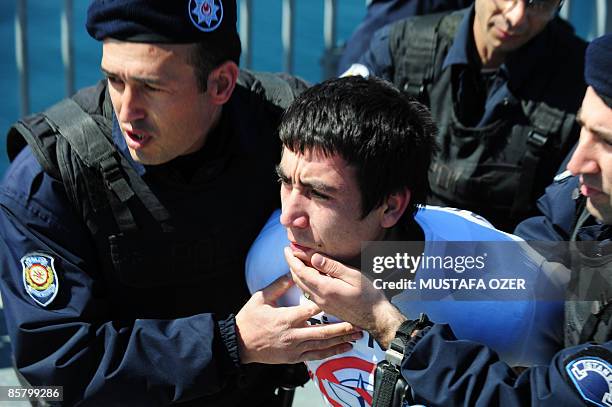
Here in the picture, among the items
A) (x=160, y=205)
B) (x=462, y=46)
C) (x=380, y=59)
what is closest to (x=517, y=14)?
(x=462, y=46)

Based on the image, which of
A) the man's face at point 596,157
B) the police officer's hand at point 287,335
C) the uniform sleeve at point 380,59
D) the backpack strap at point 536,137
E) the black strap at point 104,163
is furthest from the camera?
the uniform sleeve at point 380,59

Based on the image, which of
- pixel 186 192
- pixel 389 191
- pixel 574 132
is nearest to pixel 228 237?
pixel 186 192

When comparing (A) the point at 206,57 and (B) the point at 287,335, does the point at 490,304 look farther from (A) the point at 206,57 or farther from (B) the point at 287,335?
(A) the point at 206,57

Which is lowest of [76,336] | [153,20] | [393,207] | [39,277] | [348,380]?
[348,380]

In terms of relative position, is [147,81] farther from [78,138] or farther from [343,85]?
[343,85]

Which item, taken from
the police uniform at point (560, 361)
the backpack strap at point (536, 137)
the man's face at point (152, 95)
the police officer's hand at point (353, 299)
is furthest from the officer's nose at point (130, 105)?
the backpack strap at point (536, 137)

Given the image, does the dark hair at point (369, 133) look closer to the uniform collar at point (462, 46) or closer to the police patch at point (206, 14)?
the police patch at point (206, 14)

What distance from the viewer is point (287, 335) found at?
2154mm

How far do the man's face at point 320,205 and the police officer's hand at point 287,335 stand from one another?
0.15 m

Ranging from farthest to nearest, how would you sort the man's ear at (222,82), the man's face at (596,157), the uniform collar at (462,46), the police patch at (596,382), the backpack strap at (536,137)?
the uniform collar at (462,46) < the backpack strap at (536,137) < the man's ear at (222,82) < the man's face at (596,157) < the police patch at (596,382)

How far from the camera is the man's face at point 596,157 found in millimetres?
2037

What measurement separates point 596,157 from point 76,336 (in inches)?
50.0

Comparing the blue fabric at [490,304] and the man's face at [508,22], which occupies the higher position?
the man's face at [508,22]

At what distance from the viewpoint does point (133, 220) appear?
2303mm
